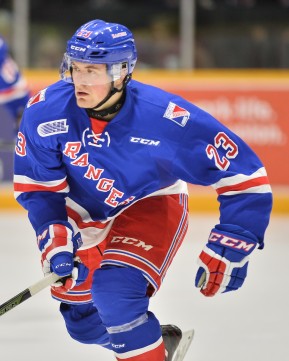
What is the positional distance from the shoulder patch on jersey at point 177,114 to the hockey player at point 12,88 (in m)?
3.29

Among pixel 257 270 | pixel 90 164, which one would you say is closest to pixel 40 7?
pixel 257 270

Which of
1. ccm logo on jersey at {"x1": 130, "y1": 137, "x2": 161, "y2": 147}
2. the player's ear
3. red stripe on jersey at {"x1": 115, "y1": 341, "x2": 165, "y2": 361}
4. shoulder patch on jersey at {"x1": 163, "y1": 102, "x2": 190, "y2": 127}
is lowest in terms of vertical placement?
red stripe on jersey at {"x1": 115, "y1": 341, "x2": 165, "y2": 361}

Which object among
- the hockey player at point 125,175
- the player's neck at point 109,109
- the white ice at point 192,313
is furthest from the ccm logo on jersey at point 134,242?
the white ice at point 192,313

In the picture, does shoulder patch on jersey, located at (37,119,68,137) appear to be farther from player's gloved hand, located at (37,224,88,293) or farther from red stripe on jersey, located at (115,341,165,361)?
red stripe on jersey, located at (115,341,165,361)

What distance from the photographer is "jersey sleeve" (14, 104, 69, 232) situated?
301 centimetres

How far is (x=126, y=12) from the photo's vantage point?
7531 millimetres

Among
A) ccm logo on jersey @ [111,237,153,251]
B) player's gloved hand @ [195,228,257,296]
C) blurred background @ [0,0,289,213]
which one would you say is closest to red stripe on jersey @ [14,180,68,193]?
ccm logo on jersey @ [111,237,153,251]

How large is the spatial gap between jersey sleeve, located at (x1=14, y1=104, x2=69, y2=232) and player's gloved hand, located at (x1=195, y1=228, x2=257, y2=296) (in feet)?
1.46

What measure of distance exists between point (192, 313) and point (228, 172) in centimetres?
142

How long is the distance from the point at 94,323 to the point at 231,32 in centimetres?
445

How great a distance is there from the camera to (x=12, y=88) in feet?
20.6

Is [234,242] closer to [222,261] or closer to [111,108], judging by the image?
[222,261]

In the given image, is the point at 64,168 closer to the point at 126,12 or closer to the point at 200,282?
the point at 200,282

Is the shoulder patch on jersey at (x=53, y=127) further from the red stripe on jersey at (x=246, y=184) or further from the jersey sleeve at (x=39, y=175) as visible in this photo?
the red stripe on jersey at (x=246, y=184)
